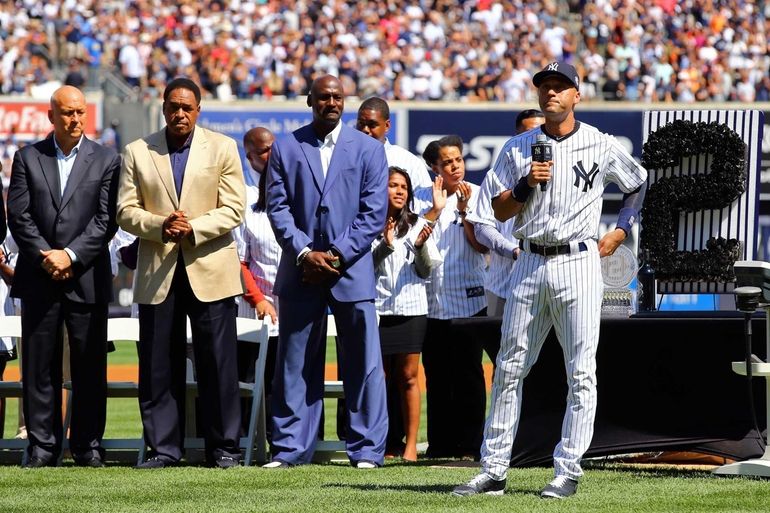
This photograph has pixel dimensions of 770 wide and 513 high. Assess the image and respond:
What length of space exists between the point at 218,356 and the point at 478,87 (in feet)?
67.2

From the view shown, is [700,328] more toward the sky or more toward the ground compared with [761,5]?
more toward the ground

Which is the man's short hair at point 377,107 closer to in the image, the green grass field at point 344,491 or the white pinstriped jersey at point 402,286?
the white pinstriped jersey at point 402,286

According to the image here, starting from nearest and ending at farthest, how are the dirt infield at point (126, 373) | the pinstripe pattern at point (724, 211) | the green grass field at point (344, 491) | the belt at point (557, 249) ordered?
1. the green grass field at point (344, 491)
2. the belt at point (557, 249)
3. the pinstripe pattern at point (724, 211)
4. the dirt infield at point (126, 373)

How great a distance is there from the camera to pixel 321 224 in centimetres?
837

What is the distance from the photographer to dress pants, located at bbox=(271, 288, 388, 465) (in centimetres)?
836

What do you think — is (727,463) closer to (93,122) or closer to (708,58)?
(93,122)

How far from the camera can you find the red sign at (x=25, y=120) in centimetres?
2620

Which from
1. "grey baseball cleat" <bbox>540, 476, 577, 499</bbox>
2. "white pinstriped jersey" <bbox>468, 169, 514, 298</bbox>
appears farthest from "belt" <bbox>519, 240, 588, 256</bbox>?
"white pinstriped jersey" <bbox>468, 169, 514, 298</bbox>

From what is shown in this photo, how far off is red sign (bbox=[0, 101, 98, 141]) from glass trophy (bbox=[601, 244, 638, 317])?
1897cm

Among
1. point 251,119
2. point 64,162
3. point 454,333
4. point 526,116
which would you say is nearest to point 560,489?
point 454,333

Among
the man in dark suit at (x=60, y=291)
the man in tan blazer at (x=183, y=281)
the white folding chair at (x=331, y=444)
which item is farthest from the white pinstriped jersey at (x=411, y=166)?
the man in dark suit at (x=60, y=291)

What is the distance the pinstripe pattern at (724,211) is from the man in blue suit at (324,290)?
182cm

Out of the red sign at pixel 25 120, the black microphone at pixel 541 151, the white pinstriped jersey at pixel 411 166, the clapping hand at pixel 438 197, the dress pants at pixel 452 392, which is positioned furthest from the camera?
the red sign at pixel 25 120

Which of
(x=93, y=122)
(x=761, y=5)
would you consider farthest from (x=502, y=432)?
(x=761, y=5)
